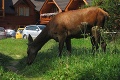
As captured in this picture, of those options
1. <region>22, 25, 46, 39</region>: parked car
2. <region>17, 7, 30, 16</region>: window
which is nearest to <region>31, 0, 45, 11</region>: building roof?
<region>17, 7, 30, 16</region>: window

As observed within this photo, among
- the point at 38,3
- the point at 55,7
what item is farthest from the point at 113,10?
the point at 38,3

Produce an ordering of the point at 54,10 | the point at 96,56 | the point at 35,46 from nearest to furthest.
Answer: the point at 96,56, the point at 35,46, the point at 54,10

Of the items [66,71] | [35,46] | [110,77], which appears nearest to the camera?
[110,77]

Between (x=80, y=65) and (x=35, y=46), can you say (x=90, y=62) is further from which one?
(x=35, y=46)

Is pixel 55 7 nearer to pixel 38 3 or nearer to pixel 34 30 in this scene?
pixel 38 3

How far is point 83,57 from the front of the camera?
1053 centimetres

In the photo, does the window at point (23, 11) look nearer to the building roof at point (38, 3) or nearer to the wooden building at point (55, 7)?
the building roof at point (38, 3)

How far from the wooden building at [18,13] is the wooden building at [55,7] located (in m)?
3.03

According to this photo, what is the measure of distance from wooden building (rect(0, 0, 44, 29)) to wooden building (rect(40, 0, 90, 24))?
9.95ft

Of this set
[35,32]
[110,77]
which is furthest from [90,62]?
[35,32]

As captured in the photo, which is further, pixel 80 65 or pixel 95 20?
pixel 95 20

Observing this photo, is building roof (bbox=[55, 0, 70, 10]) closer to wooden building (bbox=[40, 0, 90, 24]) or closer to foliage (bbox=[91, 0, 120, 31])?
wooden building (bbox=[40, 0, 90, 24])

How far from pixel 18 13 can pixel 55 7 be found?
7.05 metres

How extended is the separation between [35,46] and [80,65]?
4.04 meters
